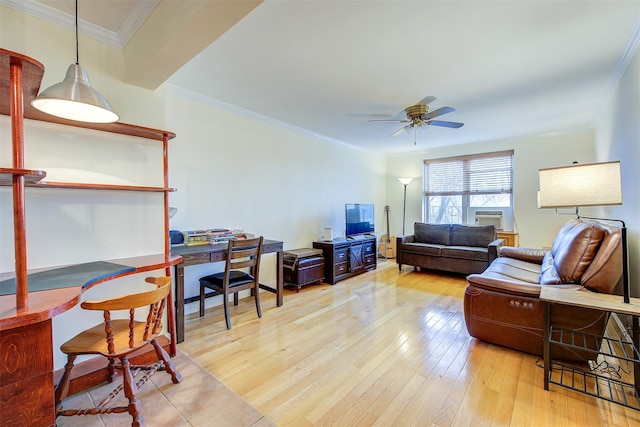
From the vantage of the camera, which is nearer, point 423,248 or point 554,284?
point 554,284

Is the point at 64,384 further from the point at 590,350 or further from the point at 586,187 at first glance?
the point at 586,187

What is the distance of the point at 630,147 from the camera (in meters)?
2.39

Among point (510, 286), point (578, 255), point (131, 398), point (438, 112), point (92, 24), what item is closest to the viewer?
point (131, 398)

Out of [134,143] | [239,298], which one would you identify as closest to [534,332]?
[239,298]

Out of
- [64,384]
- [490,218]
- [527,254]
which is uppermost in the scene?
[490,218]

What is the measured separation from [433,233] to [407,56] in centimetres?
356

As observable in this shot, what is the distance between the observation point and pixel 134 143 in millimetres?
2215

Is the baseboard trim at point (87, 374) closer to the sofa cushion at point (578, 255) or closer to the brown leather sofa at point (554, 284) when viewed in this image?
the brown leather sofa at point (554, 284)

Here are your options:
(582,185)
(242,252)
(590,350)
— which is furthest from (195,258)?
(582,185)

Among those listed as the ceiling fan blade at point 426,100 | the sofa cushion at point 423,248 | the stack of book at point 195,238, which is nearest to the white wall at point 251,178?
the stack of book at point 195,238

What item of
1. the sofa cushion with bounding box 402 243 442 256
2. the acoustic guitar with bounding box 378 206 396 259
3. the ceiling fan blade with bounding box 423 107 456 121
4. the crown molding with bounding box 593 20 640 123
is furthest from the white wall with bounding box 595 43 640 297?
the acoustic guitar with bounding box 378 206 396 259

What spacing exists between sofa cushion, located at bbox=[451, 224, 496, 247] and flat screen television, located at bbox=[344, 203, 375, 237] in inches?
59.2

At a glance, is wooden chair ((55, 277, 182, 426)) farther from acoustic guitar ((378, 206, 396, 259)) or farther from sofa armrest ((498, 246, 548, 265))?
acoustic guitar ((378, 206, 396, 259))

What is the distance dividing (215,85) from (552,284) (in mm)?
3527
